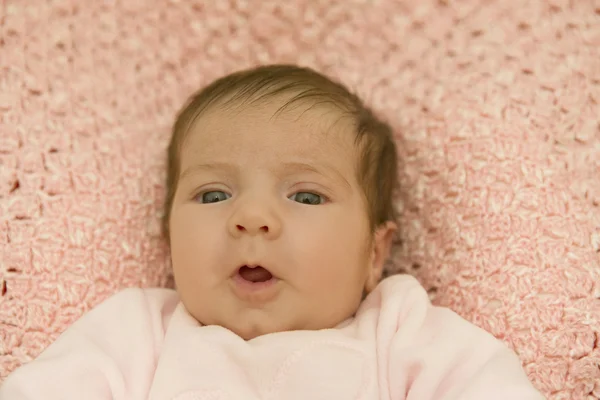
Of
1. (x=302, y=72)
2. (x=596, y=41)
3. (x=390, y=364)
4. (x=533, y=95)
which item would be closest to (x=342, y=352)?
(x=390, y=364)

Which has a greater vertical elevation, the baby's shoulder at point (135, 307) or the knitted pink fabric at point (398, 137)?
the knitted pink fabric at point (398, 137)

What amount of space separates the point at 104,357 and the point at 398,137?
2.13 feet

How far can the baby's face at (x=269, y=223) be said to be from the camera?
3.74 ft

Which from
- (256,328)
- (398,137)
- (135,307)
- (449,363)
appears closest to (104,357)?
(135,307)

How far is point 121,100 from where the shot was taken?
1494 millimetres

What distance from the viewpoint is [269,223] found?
44.2 inches

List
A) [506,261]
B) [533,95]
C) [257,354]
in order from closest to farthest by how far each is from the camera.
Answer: [257,354], [506,261], [533,95]

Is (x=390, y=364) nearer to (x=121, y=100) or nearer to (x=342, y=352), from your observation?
(x=342, y=352)

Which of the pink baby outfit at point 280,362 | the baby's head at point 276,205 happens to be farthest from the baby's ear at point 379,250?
the pink baby outfit at point 280,362

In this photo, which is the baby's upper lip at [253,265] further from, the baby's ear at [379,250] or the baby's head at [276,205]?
the baby's ear at [379,250]

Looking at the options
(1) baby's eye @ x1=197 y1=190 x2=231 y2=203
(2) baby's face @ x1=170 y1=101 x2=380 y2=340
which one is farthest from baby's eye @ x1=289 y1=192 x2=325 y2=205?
(1) baby's eye @ x1=197 y1=190 x2=231 y2=203

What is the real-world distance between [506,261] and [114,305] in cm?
63

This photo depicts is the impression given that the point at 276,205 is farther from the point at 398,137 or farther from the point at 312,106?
the point at 398,137

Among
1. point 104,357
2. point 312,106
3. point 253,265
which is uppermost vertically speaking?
point 312,106
